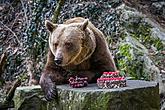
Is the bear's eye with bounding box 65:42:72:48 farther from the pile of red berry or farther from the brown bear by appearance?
the pile of red berry

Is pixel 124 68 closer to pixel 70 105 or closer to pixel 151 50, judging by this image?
pixel 151 50

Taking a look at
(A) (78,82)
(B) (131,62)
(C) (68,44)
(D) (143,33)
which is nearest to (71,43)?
(C) (68,44)

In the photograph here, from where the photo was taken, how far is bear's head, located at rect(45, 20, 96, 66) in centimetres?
373

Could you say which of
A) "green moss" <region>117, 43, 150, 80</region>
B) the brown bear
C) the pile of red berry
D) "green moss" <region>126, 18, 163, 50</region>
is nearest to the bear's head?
the brown bear

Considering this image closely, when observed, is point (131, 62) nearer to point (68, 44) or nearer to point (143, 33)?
point (143, 33)

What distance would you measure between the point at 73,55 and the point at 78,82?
0.87 ft

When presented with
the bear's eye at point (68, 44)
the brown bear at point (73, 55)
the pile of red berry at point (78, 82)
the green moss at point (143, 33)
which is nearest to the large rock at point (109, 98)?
the pile of red berry at point (78, 82)

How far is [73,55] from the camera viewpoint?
380 centimetres

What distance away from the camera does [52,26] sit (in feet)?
13.0

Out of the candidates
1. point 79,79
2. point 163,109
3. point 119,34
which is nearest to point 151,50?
point 119,34

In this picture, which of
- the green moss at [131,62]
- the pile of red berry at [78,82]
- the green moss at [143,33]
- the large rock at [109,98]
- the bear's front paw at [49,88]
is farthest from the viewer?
the green moss at [143,33]

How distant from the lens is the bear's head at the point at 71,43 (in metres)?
3.73

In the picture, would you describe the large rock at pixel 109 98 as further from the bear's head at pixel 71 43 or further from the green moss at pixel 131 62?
the green moss at pixel 131 62

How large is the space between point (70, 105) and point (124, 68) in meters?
2.86
